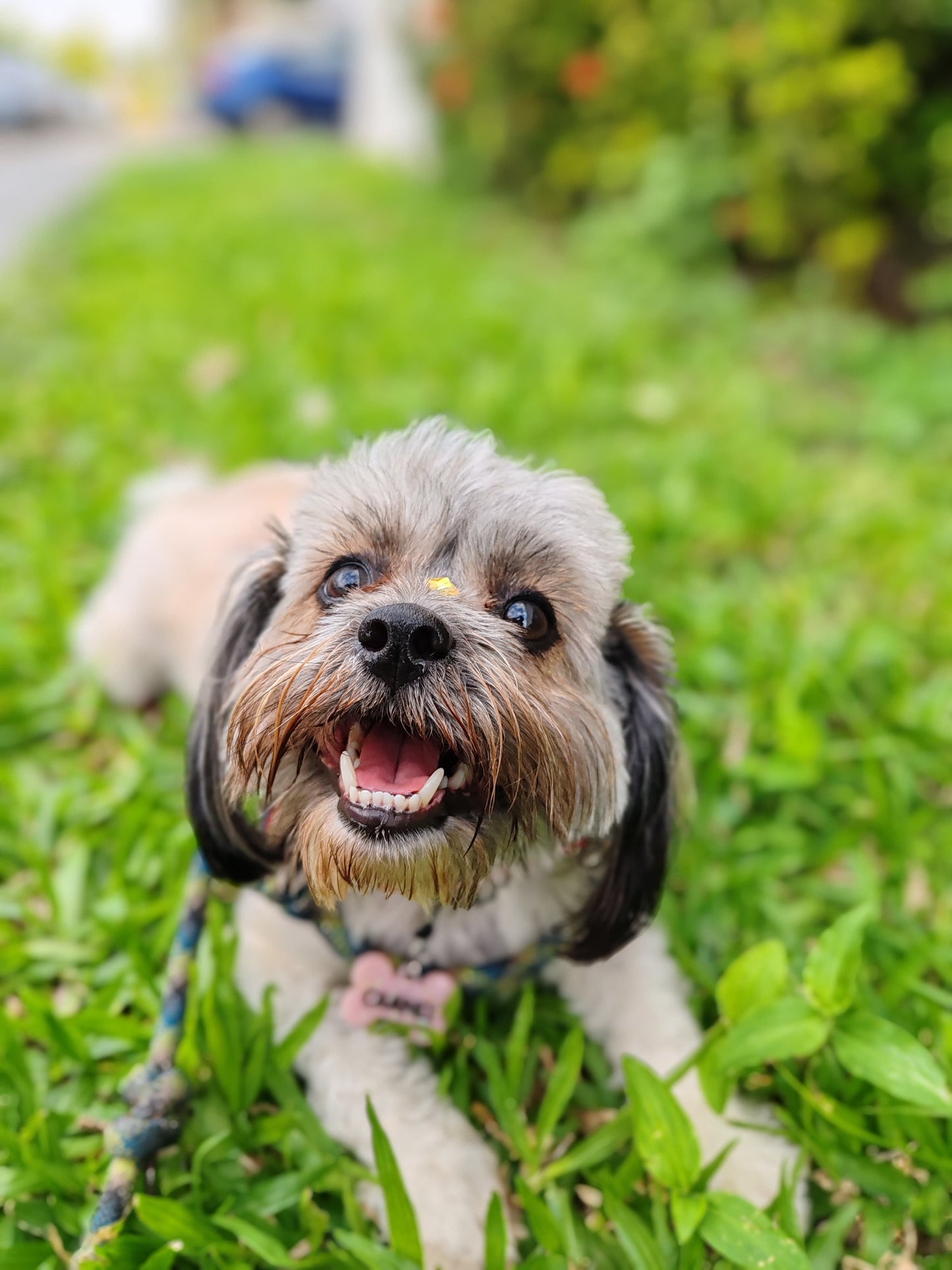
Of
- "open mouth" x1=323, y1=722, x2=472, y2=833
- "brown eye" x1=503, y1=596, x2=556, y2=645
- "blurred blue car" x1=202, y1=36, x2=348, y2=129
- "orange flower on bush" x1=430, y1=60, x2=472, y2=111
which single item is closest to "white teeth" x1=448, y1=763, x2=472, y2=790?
"open mouth" x1=323, y1=722, x2=472, y2=833

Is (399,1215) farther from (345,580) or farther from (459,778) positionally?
(345,580)

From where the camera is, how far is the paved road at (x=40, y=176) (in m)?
10.3

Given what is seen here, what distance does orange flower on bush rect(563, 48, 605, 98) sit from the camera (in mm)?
8055

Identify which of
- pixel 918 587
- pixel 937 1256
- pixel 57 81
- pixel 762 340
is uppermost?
pixel 57 81

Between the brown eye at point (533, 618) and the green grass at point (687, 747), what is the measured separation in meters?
0.76

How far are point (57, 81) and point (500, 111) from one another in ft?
114

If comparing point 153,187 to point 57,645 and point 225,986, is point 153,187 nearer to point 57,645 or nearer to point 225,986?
point 57,645

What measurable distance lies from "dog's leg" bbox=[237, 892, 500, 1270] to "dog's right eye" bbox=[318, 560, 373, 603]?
2.40ft

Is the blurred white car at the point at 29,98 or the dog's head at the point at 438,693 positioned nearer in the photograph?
the dog's head at the point at 438,693

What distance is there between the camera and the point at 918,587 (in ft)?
11.5

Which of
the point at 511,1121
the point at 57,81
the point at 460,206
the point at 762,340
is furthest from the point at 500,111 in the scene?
the point at 57,81

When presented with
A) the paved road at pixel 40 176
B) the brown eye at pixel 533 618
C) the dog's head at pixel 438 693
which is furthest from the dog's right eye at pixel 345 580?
the paved road at pixel 40 176

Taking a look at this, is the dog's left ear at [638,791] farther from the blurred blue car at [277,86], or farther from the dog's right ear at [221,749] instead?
the blurred blue car at [277,86]

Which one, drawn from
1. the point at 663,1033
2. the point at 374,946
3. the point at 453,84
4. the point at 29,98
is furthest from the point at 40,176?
the point at 663,1033
